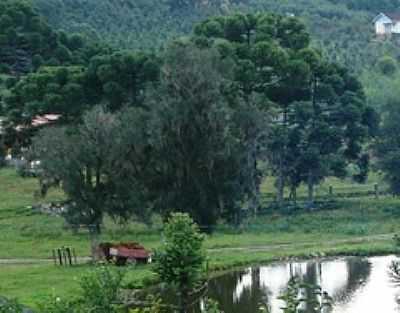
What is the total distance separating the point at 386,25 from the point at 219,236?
73.4 meters

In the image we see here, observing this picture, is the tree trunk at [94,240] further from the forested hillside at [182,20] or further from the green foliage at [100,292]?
the forested hillside at [182,20]

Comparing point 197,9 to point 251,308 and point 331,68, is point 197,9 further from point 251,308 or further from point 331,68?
point 251,308

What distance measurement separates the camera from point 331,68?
65.2 m

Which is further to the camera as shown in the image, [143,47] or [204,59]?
[143,47]

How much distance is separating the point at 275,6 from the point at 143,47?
3630cm

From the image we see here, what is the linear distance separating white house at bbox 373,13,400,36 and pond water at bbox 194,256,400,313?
2973 inches

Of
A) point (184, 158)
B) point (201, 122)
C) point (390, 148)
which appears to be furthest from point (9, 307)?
point (390, 148)

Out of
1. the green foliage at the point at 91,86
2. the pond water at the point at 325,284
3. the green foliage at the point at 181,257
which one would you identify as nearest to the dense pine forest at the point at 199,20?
the green foliage at the point at 91,86

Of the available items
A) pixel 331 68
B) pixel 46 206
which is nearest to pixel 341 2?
pixel 331 68

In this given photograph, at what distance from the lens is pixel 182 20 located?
370 ft

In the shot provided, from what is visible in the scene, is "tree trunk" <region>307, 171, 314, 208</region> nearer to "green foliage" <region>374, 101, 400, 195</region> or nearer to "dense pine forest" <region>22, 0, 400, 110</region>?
"green foliage" <region>374, 101, 400, 195</region>

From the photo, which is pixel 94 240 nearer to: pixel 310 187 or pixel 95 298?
pixel 310 187

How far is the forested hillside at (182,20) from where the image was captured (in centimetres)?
10012

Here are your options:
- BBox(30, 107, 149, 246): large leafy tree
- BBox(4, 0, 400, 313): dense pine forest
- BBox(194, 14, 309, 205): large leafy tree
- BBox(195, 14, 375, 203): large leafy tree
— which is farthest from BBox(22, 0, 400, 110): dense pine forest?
BBox(30, 107, 149, 246): large leafy tree
